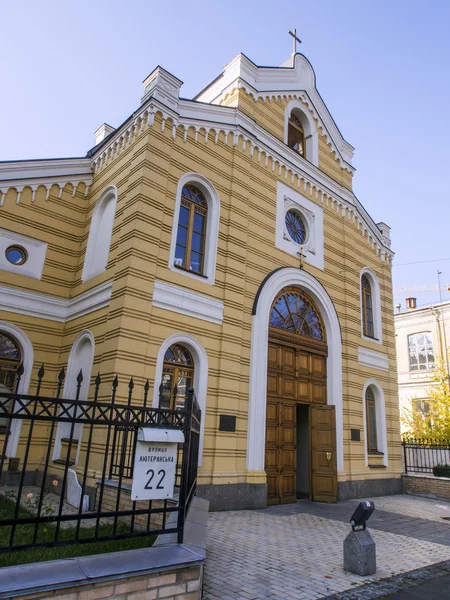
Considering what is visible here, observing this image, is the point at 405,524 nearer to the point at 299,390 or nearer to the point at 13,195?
the point at 299,390

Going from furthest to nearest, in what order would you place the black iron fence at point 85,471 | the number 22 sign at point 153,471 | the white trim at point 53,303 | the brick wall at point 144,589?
the white trim at point 53,303, the number 22 sign at point 153,471, the black iron fence at point 85,471, the brick wall at point 144,589

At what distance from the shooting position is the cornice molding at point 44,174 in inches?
459

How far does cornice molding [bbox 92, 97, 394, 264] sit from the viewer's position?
1141 cm

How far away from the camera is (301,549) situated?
23.7 ft

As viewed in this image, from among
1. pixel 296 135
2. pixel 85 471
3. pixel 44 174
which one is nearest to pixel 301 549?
pixel 85 471

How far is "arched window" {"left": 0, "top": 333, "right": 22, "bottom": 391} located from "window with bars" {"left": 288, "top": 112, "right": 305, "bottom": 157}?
11.2 metres

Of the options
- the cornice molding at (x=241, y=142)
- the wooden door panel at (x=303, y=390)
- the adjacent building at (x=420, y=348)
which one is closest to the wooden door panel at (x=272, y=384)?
the wooden door panel at (x=303, y=390)

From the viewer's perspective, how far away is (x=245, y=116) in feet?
43.7

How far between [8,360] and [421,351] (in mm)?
25592

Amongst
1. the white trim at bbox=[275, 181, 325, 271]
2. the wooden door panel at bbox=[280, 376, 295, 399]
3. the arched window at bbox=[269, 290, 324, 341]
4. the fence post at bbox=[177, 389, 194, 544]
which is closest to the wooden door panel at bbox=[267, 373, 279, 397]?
the wooden door panel at bbox=[280, 376, 295, 399]

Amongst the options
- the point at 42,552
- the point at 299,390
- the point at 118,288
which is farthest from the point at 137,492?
the point at 299,390

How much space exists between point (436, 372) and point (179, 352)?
2082 cm

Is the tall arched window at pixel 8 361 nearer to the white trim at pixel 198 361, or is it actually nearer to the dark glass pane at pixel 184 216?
the white trim at pixel 198 361

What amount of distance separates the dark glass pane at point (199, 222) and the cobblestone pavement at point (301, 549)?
6.94m
